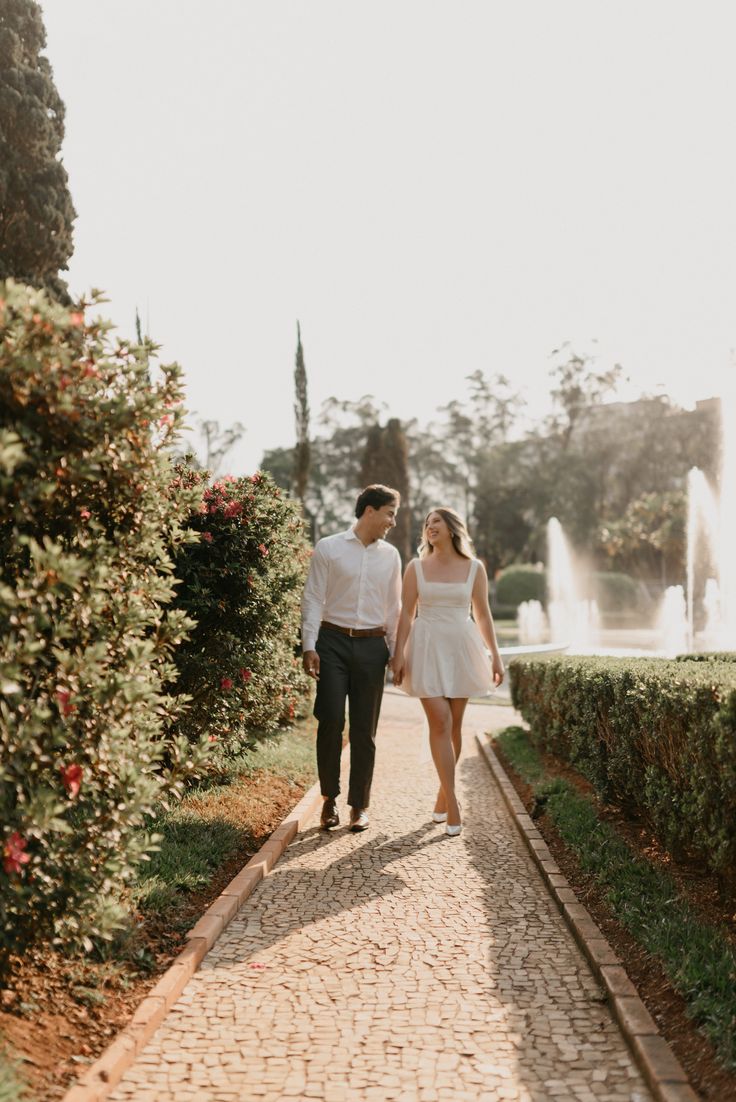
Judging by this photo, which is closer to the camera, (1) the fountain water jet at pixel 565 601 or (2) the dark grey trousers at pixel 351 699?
(2) the dark grey trousers at pixel 351 699

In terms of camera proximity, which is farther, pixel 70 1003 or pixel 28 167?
pixel 28 167

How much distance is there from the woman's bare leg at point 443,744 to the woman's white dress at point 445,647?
0.08m

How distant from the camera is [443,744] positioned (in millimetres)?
5816

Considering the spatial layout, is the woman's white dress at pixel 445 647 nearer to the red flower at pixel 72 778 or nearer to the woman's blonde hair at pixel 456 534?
the woman's blonde hair at pixel 456 534

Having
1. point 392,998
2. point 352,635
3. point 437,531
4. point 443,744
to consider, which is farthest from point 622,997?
point 437,531

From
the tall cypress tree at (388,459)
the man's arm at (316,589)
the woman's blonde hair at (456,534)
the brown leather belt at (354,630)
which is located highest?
the tall cypress tree at (388,459)

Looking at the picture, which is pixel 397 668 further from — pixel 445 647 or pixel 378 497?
pixel 378 497

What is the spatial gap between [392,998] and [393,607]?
2876 mm

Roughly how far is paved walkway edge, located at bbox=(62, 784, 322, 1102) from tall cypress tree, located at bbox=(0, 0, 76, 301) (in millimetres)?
15593

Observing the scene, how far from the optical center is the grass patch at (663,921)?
312cm

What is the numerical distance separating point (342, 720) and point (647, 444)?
46.9m

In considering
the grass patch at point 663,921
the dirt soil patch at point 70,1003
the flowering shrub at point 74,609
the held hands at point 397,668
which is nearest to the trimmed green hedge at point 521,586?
the grass patch at point 663,921

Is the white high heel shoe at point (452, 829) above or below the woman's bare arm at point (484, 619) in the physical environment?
below

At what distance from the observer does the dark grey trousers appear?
5801 mm
